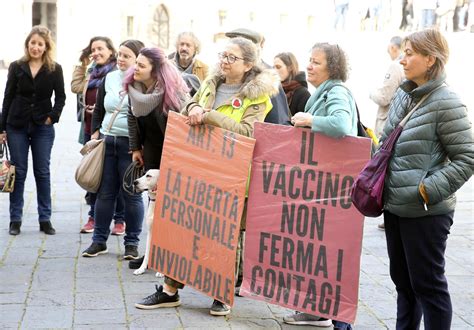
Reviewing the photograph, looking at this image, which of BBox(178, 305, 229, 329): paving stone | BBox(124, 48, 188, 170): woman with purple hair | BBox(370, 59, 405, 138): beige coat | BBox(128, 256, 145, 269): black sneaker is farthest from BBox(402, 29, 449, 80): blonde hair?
BBox(370, 59, 405, 138): beige coat

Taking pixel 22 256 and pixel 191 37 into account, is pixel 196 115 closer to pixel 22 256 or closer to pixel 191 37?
pixel 22 256

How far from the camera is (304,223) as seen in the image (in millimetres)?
5312

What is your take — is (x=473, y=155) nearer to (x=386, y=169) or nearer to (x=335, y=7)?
(x=386, y=169)

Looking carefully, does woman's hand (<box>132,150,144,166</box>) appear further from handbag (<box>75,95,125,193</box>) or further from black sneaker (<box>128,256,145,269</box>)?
black sneaker (<box>128,256,145,269</box>)

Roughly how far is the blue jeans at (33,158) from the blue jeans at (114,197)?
111 cm

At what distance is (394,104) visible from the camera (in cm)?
467

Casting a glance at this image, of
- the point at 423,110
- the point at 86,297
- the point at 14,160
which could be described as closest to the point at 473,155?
the point at 423,110

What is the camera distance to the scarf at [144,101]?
6391mm

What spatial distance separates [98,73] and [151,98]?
220cm

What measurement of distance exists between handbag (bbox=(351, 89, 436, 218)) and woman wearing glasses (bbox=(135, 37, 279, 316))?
3.87 ft

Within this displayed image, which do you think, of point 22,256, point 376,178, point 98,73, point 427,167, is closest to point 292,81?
point 98,73

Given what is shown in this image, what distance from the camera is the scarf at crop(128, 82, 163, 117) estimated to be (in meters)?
6.39

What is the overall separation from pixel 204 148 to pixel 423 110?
1.69 m

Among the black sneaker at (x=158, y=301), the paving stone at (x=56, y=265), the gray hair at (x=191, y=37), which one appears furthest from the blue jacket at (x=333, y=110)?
the gray hair at (x=191, y=37)
